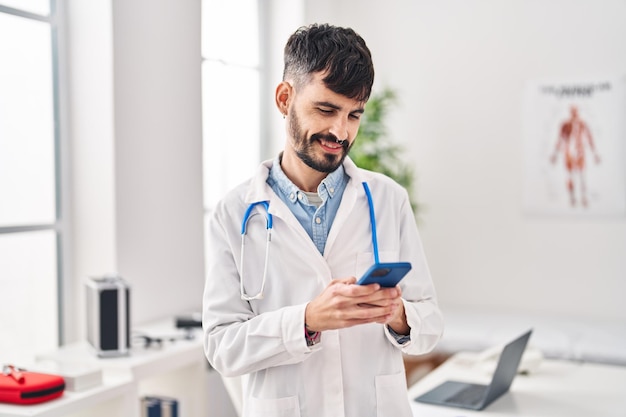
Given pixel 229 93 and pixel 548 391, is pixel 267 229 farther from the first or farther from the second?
pixel 229 93

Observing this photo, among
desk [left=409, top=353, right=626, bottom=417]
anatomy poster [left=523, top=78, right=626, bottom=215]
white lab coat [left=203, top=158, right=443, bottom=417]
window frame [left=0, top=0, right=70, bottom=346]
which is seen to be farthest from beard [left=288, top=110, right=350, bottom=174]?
anatomy poster [left=523, top=78, right=626, bottom=215]

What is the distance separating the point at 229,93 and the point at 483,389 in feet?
7.95

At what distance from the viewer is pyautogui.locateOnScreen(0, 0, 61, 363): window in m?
2.76

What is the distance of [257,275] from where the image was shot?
157 centimetres

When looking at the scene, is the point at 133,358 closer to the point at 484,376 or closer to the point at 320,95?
the point at 484,376

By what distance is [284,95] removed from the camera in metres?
1.59

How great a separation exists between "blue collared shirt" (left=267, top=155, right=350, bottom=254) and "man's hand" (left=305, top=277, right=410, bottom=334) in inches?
9.3

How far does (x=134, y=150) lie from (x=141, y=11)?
596 mm

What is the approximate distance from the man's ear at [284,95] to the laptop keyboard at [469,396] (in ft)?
3.68

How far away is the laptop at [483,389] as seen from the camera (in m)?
2.19

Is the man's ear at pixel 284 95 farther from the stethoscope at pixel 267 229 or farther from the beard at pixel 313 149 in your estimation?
the stethoscope at pixel 267 229

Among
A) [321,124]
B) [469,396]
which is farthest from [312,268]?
[469,396]

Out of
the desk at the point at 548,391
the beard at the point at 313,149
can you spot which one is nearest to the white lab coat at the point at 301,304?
the beard at the point at 313,149

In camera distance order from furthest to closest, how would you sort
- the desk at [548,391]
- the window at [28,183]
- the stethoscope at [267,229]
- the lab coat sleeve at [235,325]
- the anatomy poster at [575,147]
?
the anatomy poster at [575,147]
the window at [28,183]
the desk at [548,391]
the stethoscope at [267,229]
the lab coat sleeve at [235,325]
